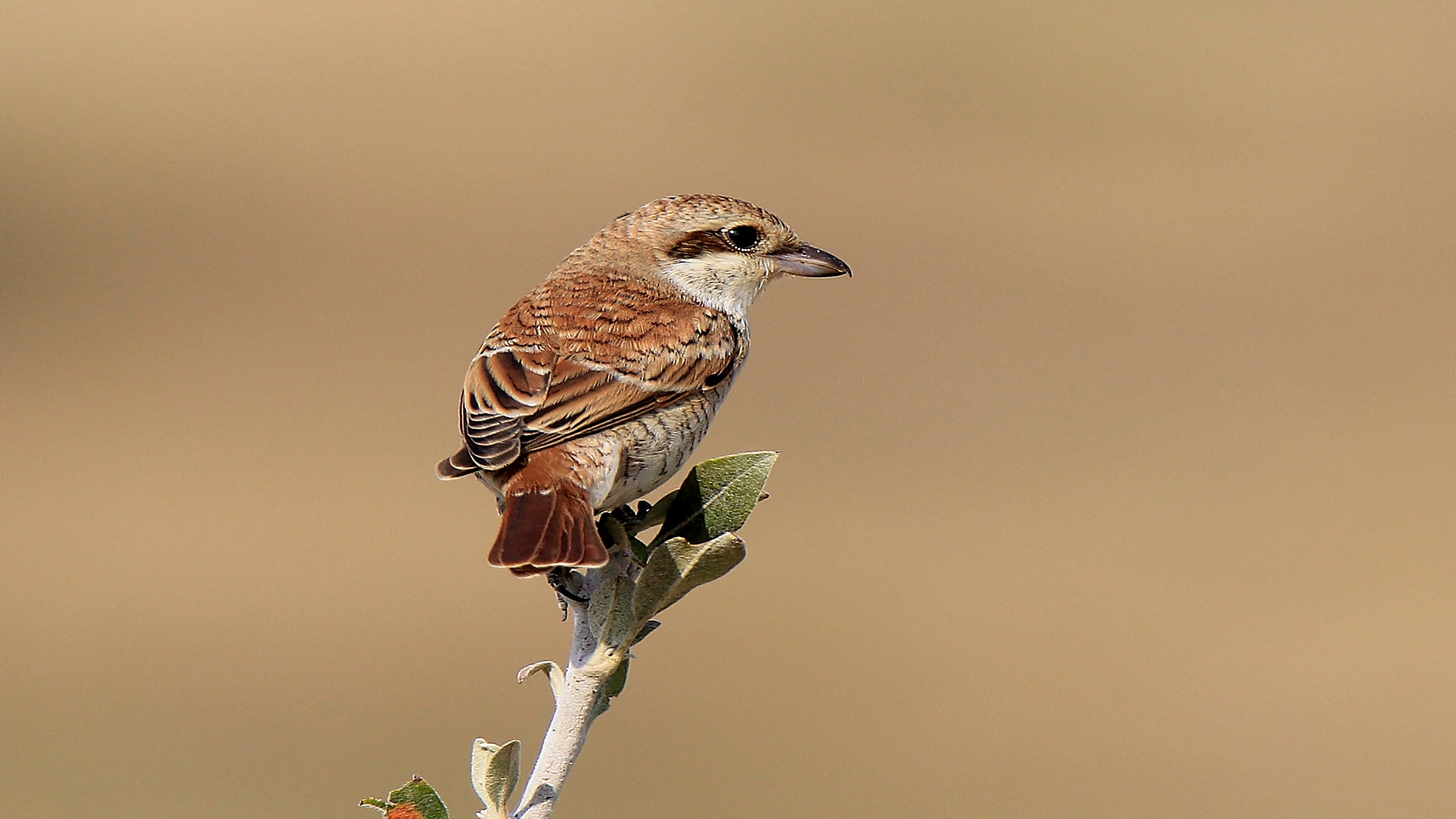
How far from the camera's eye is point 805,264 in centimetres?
396

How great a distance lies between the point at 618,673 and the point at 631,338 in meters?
1.52

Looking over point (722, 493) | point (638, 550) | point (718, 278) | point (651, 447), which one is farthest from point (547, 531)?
point (718, 278)

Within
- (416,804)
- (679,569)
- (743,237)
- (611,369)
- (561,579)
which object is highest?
(743,237)

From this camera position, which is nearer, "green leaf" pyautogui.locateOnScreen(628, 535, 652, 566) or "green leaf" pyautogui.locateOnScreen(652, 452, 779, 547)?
"green leaf" pyautogui.locateOnScreen(652, 452, 779, 547)

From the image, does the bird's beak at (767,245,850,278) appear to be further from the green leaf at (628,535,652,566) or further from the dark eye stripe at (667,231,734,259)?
the green leaf at (628,535,652,566)

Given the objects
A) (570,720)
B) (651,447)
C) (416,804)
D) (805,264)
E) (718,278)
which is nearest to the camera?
(416,804)

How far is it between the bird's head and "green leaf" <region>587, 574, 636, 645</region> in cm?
196

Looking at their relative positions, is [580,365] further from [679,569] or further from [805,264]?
[679,569]

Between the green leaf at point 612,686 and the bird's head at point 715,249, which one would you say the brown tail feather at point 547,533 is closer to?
the green leaf at point 612,686

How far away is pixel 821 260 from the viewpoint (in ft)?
13.0

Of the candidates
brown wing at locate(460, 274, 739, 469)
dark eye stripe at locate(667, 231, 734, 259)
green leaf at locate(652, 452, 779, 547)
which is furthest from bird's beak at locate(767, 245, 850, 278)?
green leaf at locate(652, 452, 779, 547)

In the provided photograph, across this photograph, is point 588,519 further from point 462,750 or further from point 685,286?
point 462,750

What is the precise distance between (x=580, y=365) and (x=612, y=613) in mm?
1307

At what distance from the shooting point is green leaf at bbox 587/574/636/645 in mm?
1816
